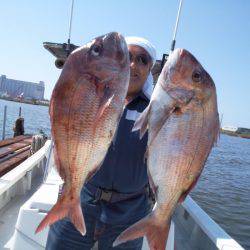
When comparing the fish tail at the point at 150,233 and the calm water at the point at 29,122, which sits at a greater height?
the fish tail at the point at 150,233

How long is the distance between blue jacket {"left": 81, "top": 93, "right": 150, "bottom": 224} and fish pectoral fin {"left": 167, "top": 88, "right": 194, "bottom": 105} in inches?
32.3

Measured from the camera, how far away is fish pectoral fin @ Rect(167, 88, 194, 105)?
2.19m

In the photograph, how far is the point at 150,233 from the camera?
2.31m

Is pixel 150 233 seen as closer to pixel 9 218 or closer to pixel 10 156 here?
pixel 9 218

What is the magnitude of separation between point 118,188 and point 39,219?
61.7 inches

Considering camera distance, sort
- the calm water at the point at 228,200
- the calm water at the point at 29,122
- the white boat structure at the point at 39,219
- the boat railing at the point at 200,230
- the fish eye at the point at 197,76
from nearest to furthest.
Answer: the fish eye at the point at 197,76, the white boat structure at the point at 39,219, the boat railing at the point at 200,230, the calm water at the point at 228,200, the calm water at the point at 29,122

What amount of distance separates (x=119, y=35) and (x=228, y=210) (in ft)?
45.5

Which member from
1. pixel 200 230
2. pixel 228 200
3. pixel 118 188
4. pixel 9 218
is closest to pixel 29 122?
pixel 228 200

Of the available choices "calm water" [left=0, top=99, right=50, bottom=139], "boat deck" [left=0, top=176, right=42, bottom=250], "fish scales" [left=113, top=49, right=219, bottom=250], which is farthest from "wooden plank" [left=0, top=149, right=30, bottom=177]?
"calm water" [left=0, top=99, right=50, bottom=139]

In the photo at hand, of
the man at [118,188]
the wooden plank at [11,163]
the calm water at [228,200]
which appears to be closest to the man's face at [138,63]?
the man at [118,188]

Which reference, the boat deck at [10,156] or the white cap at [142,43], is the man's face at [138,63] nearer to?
the white cap at [142,43]

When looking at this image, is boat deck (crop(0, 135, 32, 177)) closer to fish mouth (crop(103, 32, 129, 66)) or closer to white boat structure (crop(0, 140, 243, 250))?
white boat structure (crop(0, 140, 243, 250))

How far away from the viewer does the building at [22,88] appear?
11212cm

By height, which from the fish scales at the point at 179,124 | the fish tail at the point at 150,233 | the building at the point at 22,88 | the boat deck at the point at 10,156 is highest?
the fish scales at the point at 179,124
